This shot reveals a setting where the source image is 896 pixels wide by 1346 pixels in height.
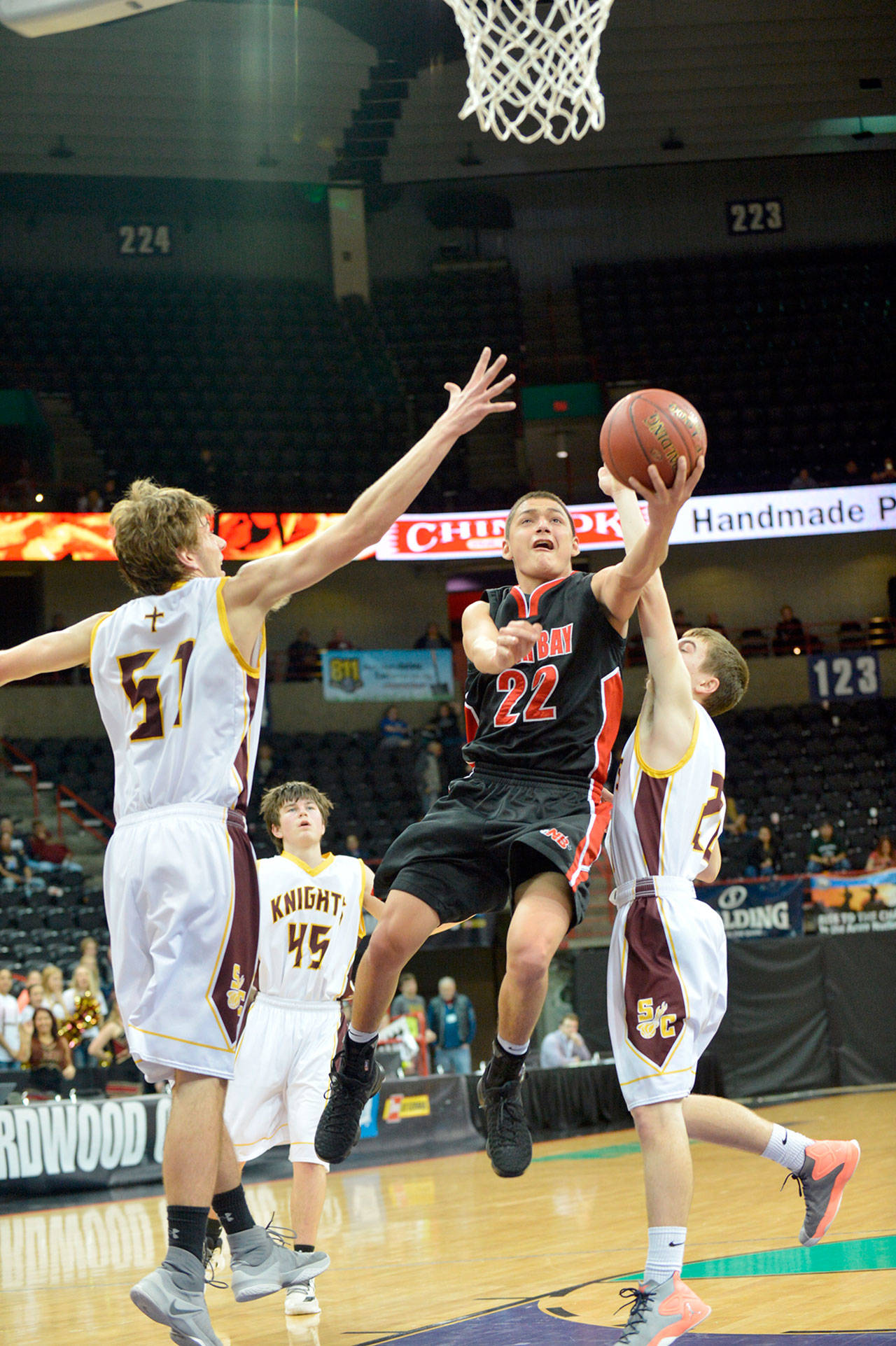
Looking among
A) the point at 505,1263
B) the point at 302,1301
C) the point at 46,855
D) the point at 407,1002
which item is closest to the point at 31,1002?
the point at 407,1002

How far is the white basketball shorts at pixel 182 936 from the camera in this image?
12.3ft

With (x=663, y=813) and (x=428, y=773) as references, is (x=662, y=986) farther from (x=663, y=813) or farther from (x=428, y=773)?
(x=428, y=773)

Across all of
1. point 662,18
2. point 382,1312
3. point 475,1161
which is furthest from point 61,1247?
point 662,18

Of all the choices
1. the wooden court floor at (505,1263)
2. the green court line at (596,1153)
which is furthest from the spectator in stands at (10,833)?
the green court line at (596,1153)

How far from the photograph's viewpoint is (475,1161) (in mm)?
12602

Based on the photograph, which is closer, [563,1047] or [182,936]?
[182,936]

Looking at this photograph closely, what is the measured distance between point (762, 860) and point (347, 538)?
14.5 metres

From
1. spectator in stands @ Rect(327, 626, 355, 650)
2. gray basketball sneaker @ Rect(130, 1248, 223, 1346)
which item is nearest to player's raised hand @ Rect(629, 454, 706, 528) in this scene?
gray basketball sneaker @ Rect(130, 1248, 223, 1346)

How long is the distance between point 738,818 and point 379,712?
6584mm

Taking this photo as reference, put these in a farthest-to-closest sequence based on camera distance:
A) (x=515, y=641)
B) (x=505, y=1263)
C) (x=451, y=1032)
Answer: (x=451, y=1032) < (x=505, y=1263) < (x=515, y=641)

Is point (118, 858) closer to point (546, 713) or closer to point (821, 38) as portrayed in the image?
point (546, 713)

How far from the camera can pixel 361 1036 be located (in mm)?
4758

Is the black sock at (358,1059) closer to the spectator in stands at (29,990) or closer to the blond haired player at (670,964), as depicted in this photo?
the blond haired player at (670,964)

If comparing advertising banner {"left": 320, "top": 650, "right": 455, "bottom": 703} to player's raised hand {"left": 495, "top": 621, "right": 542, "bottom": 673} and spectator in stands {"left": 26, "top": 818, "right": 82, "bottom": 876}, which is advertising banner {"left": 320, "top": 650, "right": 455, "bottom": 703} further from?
player's raised hand {"left": 495, "top": 621, "right": 542, "bottom": 673}
